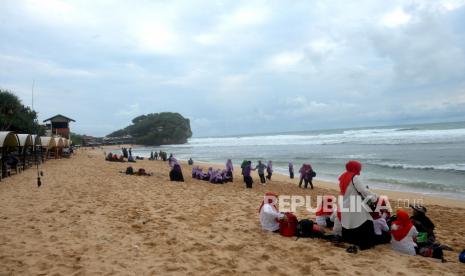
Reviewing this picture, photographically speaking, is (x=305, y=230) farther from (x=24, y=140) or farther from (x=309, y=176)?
(x=24, y=140)

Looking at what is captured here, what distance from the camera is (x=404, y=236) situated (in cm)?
497

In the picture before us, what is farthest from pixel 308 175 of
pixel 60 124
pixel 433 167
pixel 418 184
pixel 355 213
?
pixel 60 124

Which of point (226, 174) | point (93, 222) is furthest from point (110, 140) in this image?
point (93, 222)

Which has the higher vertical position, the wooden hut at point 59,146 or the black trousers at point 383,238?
the wooden hut at point 59,146

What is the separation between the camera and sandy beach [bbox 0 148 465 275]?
4113 mm

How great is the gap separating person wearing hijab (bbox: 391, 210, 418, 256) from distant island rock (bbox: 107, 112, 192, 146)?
7784 centimetres

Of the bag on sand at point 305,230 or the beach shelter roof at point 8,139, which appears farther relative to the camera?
the beach shelter roof at point 8,139

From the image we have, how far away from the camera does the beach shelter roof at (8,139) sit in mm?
12199

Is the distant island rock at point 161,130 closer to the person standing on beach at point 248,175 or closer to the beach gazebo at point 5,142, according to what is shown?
the beach gazebo at point 5,142

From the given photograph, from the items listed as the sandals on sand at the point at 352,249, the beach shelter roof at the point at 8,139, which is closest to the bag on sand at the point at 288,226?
the sandals on sand at the point at 352,249

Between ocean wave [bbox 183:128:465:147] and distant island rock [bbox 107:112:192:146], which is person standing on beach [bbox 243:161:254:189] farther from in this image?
distant island rock [bbox 107:112:192:146]

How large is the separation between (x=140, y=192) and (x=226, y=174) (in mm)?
4569

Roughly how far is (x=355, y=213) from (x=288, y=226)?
1.18 m

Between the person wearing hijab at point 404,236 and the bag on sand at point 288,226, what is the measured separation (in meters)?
1.53
